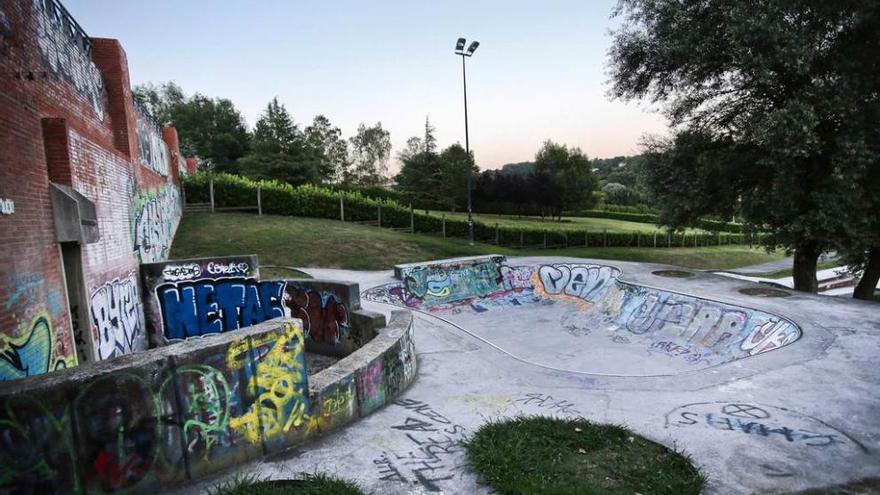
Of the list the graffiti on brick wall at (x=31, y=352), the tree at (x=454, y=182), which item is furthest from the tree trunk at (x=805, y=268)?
the tree at (x=454, y=182)

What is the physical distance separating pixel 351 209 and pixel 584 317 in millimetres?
18686

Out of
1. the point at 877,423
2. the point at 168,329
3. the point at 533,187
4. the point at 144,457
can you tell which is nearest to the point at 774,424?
the point at 877,423

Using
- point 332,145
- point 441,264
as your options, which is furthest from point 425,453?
point 332,145

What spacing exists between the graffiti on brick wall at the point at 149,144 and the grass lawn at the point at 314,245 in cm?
386

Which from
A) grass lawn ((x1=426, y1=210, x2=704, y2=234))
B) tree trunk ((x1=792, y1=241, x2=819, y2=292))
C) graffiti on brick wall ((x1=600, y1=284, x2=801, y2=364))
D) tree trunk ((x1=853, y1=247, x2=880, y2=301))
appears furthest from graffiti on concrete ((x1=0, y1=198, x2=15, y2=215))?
grass lawn ((x1=426, y1=210, x2=704, y2=234))

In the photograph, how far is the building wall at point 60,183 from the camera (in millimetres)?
5098

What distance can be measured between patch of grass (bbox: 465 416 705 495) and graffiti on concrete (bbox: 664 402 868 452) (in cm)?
117

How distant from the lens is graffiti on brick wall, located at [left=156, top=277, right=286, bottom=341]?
10.4m

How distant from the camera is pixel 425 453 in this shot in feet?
16.9

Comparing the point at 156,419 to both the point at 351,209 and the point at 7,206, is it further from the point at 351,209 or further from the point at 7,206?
the point at 351,209

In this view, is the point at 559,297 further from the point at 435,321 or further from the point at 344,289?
the point at 344,289

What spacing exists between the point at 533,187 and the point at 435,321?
112 ft

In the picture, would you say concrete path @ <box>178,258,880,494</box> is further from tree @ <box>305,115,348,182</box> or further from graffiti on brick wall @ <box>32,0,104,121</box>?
tree @ <box>305,115,348,182</box>

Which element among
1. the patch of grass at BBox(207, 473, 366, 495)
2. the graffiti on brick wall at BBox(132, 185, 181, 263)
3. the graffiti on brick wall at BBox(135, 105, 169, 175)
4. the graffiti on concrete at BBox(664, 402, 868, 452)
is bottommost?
the graffiti on concrete at BBox(664, 402, 868, 452)
